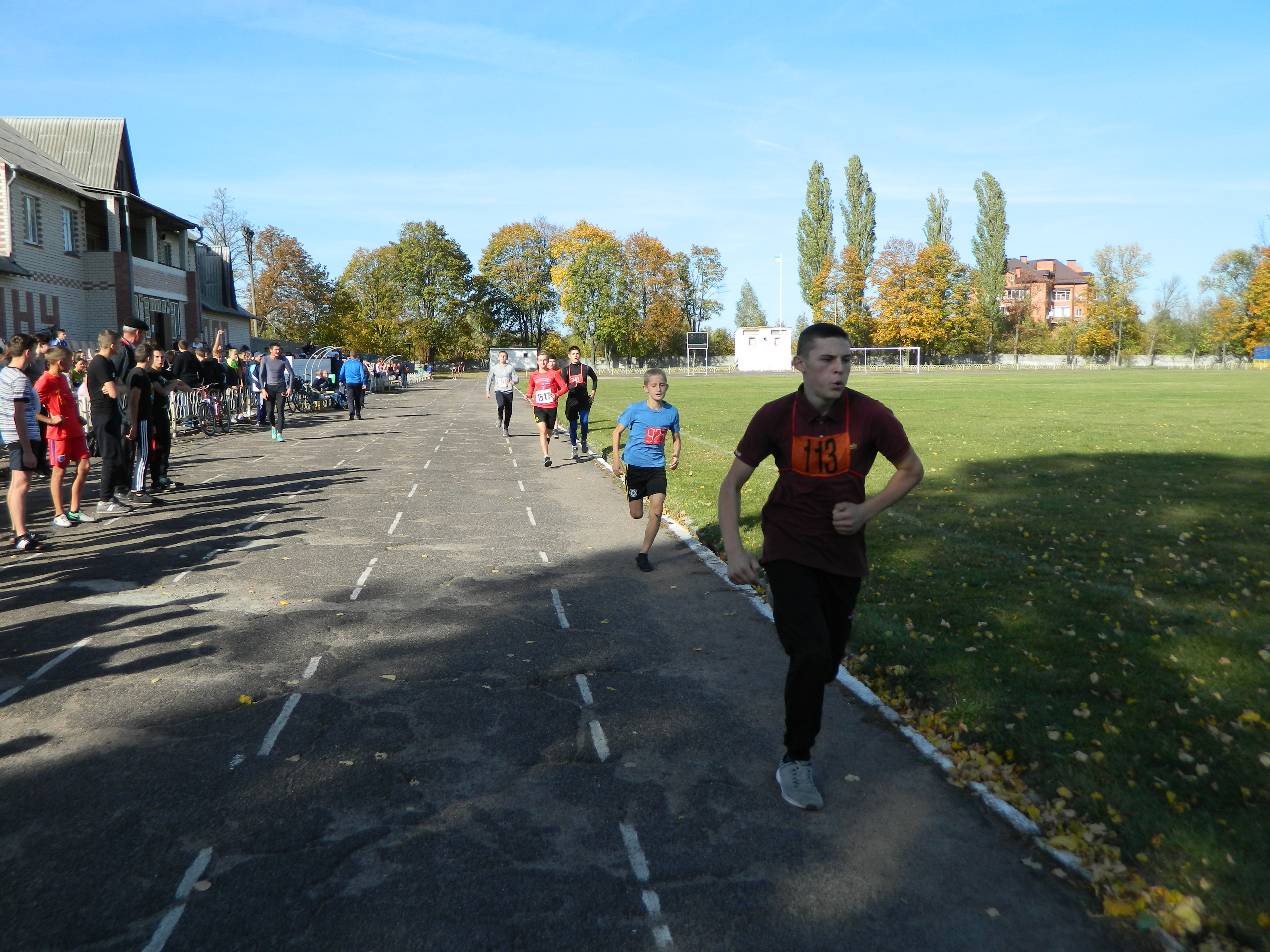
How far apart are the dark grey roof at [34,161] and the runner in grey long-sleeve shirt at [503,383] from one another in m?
18.5

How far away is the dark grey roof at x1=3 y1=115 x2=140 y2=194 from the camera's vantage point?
36.9 meters

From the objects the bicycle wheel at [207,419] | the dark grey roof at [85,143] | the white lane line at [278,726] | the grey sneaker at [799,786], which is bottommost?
the white lane line at [278,726]

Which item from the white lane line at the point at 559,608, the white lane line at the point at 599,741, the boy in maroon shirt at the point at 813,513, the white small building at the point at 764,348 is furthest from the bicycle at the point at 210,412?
the white small building at the point at 764,348

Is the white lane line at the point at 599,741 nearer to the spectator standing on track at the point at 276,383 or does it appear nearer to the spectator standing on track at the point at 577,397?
the spectator standing on track at the point at 577,397

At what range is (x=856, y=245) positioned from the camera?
9762 cm

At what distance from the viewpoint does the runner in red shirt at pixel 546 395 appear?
1744cm

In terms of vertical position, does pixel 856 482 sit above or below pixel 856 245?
below

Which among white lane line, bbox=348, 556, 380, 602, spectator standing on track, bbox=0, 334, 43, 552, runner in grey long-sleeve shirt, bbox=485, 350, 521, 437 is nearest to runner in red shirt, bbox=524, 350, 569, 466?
runner in grey long-sleeve shirt, bbox=485, 350, 521, 437

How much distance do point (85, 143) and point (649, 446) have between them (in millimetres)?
38056

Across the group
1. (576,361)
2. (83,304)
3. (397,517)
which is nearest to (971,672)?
(397,517)

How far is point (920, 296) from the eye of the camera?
315 feet

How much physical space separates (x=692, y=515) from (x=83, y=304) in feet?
106

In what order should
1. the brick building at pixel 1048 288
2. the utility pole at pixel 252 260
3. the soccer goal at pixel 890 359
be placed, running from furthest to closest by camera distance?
the brick building at pixel 1048 288 → the soccer goal at pixel 890 359 → the utility pole at pixel 252 260

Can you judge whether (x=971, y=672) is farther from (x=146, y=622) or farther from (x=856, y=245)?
(x=856, y=245)
